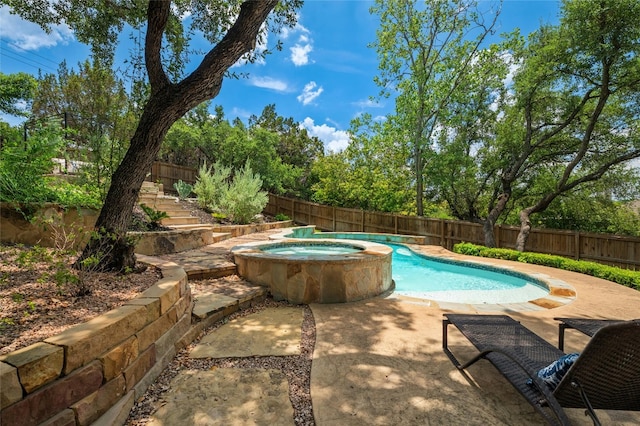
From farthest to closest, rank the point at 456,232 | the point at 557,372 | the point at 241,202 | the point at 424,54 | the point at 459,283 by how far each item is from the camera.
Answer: the point at 424,54 → the point at 456,232 → the point at 241,202 → the point at 459,283 → the point at 557,372

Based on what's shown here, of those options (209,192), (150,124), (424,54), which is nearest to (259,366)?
(150,124)

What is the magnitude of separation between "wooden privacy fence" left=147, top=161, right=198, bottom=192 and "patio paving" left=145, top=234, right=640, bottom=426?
1346 centimetres

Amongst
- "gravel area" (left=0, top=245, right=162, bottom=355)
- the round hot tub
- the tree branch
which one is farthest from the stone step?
the tree branch

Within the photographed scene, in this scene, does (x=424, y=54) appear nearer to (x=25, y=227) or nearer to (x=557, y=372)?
(x=557, y=372)

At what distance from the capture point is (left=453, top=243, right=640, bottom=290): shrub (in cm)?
588

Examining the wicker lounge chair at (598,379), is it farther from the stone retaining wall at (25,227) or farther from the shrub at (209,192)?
the shrub at (209,192)

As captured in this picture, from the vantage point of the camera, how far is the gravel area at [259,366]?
1.88 meters

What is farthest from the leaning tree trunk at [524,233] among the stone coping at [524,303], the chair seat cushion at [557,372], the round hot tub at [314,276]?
the chair seat cushion at [557,372]

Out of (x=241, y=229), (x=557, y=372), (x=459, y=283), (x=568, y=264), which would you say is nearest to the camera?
(x=557, y=372)

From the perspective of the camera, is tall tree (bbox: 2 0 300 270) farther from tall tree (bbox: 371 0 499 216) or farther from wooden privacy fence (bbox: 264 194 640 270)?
tall tree (bbox: 371 0 499 216)

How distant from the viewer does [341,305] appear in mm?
4086

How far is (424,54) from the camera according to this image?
13.0 m

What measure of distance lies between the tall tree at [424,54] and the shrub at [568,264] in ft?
14.5

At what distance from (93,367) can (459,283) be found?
267 inches
